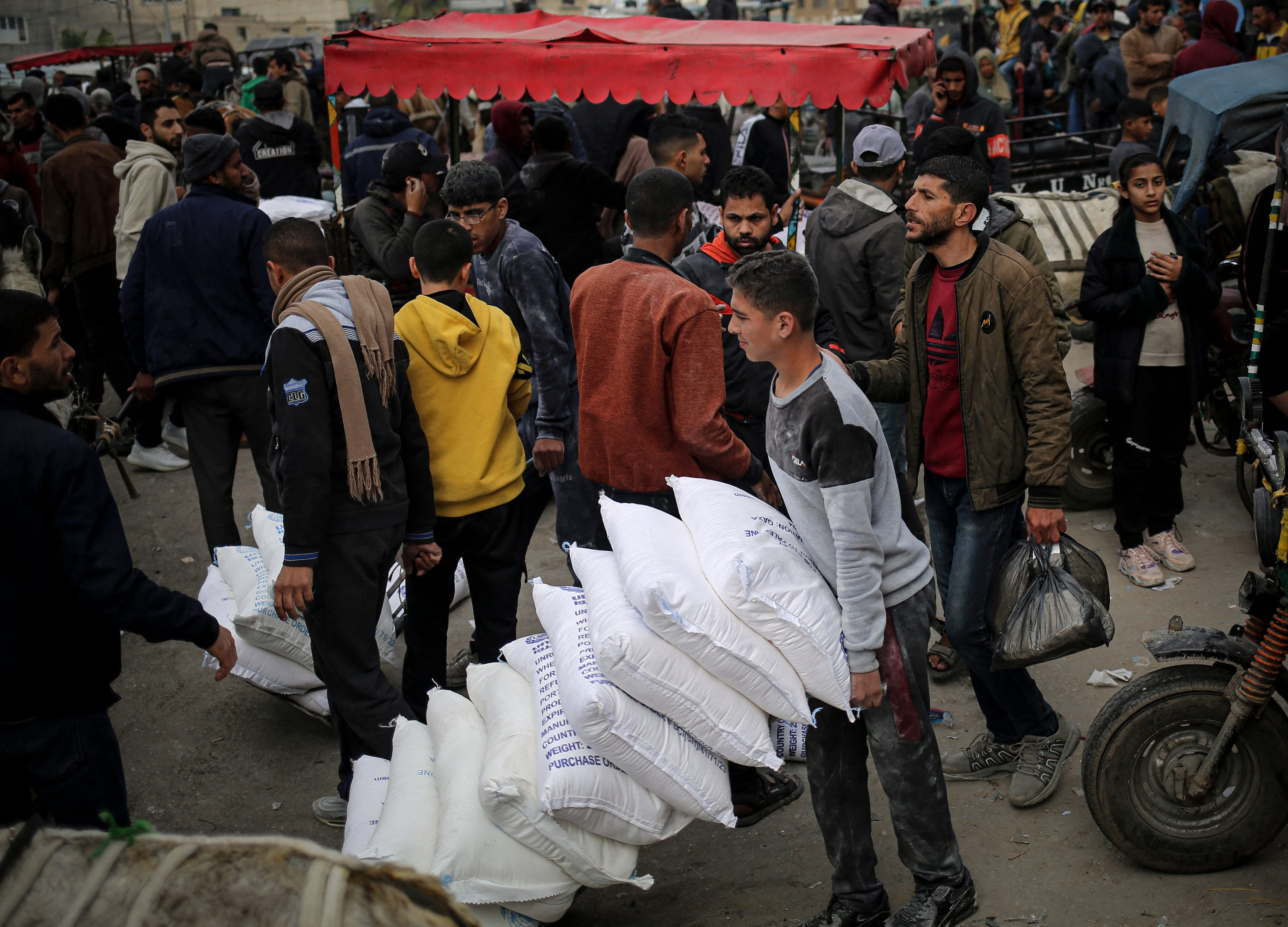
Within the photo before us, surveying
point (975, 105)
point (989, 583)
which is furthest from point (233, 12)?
point (989, 583)

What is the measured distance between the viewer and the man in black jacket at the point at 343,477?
3.37 metres

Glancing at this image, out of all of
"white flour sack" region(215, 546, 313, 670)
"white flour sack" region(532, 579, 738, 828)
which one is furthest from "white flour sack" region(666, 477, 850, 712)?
"white flour sack" region(215, 546, 313, 670)

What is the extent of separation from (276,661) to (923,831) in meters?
2.67

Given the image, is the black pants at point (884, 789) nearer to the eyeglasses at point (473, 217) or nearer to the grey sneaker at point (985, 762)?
the grey sneaker at point (985, 762)

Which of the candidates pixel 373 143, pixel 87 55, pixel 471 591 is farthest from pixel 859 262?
pixel 87 55

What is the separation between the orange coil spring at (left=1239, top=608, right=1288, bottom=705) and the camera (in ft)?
9.76

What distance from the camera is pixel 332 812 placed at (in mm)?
3938

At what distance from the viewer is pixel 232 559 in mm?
4492

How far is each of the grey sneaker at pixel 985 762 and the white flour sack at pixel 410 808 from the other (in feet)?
6.41

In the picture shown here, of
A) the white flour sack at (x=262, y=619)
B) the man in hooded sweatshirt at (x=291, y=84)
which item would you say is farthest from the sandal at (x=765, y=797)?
the man in hooded sweatshirt at (x=291, y=84)

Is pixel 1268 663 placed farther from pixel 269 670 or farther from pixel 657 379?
pixel 269 670

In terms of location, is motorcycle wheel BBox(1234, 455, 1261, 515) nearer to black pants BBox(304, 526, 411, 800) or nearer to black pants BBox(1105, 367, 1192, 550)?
black pants BBox(1105, 367, 1192, 550)

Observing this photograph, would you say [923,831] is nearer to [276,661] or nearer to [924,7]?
[276,661]

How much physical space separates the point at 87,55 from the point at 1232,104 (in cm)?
2840
